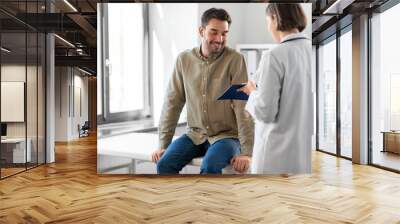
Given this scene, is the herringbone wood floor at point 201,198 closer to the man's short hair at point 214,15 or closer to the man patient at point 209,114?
the man patient at point 209,114

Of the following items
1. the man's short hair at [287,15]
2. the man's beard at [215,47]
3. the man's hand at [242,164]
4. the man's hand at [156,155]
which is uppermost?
the man's short hair at [287,15]

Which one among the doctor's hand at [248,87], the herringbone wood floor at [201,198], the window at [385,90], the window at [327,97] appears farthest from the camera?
the window at [327,97]

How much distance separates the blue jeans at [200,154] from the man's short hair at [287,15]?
1.56 m

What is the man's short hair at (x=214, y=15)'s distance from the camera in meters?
5.14

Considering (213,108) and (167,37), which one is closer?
(213,108)

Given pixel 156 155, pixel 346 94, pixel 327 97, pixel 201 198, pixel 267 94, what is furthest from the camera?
pixel 327 97

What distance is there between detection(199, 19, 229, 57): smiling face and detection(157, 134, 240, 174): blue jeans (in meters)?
1.09

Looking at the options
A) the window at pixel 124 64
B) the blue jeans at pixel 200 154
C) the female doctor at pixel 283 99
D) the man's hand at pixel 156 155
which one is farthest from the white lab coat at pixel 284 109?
the window at pixel 124 64

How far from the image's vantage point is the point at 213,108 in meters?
5.05

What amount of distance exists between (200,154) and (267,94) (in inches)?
43.3

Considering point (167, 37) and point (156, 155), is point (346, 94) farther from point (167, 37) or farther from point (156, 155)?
point (156, 155)

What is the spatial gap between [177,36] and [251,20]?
3.13ft

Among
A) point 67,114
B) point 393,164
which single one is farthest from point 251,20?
point 67,114

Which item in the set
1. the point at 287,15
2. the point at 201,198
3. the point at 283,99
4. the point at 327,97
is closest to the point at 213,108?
the point at 283,99
